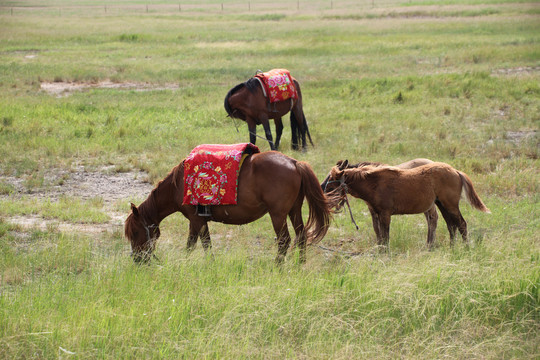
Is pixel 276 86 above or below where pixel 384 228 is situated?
above

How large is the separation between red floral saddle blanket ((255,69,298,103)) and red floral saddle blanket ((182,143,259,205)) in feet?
18.0

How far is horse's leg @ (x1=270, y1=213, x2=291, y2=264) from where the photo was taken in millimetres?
6277

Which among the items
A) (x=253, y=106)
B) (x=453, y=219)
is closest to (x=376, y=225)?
(x=453, y=219)

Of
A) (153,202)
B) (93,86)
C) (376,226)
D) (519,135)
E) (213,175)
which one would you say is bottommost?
(519,135)

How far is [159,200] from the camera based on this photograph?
264 inches

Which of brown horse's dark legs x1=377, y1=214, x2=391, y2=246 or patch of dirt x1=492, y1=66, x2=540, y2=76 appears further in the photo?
patch of dirt x1=492, y1=66, x2=540, y2=76

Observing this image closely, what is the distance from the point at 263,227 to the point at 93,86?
14.1m

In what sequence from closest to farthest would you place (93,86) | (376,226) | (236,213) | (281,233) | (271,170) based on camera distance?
(271,170) → (281,233) → (236,213) → (376,226) → (93,86)

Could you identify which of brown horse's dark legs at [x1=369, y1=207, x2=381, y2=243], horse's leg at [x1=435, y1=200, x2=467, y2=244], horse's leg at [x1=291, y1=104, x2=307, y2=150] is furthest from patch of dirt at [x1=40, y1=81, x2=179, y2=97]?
horse's leg at [x1=435, y1=200, x2=467, y2=244]

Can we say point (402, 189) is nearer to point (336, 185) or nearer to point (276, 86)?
point (336, 185)

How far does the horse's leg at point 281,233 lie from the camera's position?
6277 millimetres

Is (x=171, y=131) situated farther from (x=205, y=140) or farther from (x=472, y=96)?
(x=472, y=96)

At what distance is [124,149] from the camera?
484 inches

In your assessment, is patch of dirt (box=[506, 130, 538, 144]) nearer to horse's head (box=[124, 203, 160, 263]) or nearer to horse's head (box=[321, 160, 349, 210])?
horse's head (box=[321, 160, 349, 210])
